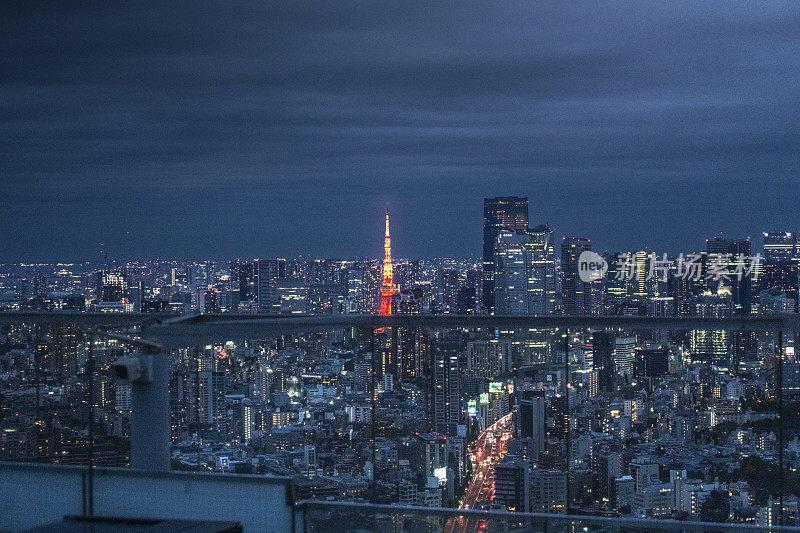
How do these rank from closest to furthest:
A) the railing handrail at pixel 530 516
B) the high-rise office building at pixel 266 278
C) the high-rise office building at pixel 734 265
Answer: the railing handrail at pixel 530 516 → the high-rise office building at pixel 734 265 → the high-rise office building at pixel 266 278

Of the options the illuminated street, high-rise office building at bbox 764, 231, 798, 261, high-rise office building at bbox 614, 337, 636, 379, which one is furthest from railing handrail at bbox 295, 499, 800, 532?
high-rise office building at bbox 764, 231, 798, 261

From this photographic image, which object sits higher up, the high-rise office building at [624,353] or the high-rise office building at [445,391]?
the high-rise office building at [624,353]

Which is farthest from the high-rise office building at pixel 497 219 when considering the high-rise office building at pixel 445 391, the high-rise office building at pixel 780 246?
the high-rise office building at pixel 445 391

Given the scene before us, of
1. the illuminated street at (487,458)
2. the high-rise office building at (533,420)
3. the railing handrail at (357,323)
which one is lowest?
the illuminated street at (487,458)

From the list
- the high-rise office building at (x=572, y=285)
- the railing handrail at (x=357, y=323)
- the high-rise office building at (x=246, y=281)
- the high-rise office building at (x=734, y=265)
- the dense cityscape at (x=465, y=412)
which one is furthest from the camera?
the high-rise office building at (x=246, y=281)

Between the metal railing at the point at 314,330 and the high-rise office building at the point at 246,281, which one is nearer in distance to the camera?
the metal railing at the point at 314,330

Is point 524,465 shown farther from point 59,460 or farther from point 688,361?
point 59,460

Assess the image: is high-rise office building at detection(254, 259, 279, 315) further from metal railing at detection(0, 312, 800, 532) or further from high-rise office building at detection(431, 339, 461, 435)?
metal railing at detection(0, 312, 800, 532)

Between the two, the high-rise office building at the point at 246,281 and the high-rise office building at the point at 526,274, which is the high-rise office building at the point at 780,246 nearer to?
the high-rise office building at the point at 526,274

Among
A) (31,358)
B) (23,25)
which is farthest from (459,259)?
(31,358)
